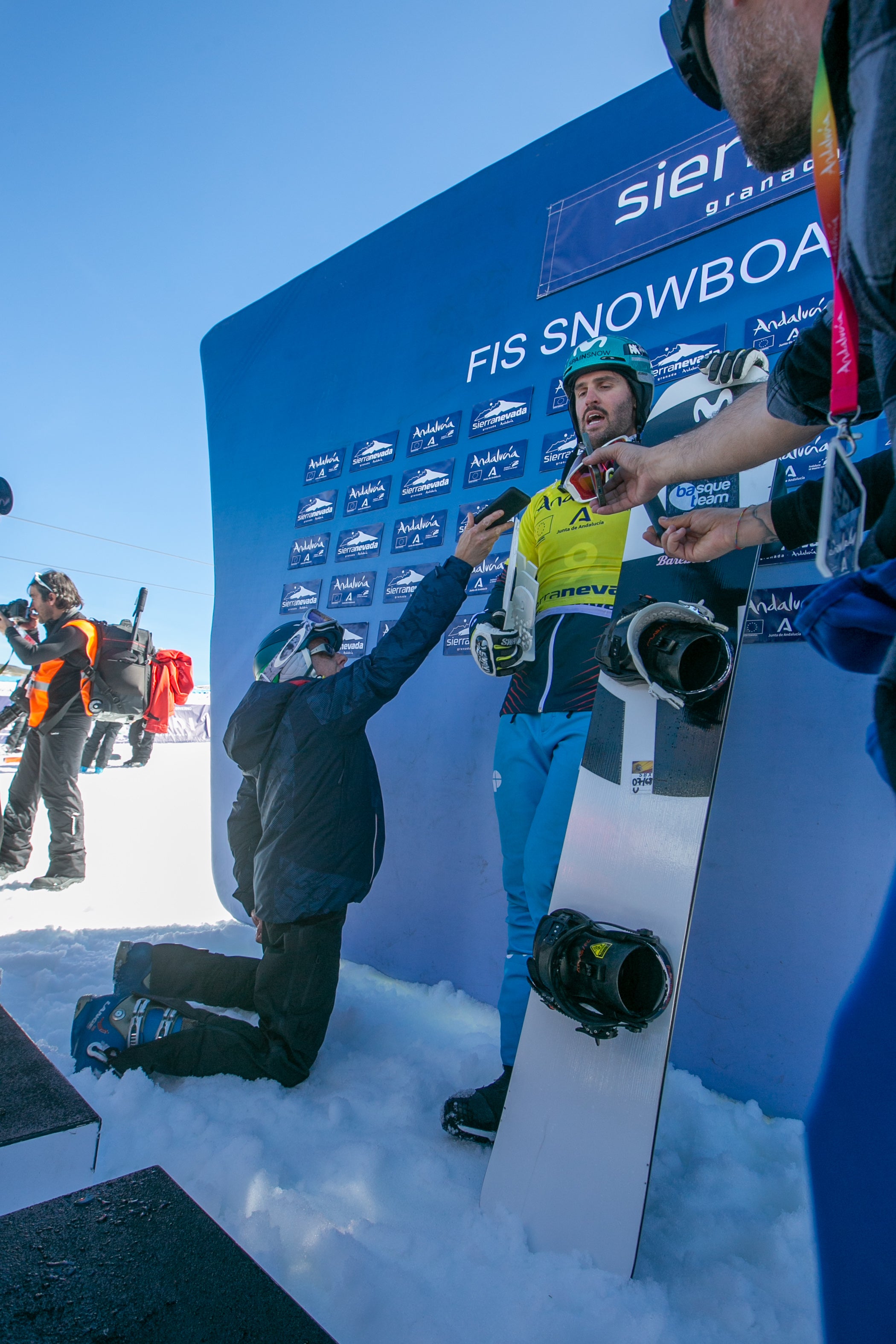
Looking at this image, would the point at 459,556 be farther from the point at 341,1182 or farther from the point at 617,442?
the point at 341,1182

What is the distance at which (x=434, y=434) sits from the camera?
3.49 meters

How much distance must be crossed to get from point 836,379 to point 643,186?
2966 mm

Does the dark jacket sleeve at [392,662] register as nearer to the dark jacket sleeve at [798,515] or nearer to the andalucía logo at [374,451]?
the dark jacket sleeve at [798,515]

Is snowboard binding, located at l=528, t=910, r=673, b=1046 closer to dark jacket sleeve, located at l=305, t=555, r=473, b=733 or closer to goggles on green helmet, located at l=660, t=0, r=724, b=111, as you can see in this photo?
dark jacket sleeve, located at l=305, t=555, r=473, b=733

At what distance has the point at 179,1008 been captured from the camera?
78.0 inches

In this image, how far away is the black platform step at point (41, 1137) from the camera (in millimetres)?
1038

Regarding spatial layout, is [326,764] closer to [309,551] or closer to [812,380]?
[812,380]

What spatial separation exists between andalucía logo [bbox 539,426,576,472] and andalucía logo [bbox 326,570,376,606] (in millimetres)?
1113

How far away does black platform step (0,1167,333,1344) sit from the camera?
730 mm

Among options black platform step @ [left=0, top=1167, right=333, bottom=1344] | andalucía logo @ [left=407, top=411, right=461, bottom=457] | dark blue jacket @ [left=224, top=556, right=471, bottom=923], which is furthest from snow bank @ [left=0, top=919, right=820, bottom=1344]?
andalucía logo @ [left=407, top=411, right=461, bottom=457]

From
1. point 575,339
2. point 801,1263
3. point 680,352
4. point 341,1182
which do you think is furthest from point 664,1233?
point 575,339

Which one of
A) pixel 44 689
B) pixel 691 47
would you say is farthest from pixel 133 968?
pixel 691 47

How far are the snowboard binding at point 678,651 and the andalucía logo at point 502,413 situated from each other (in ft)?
5.98

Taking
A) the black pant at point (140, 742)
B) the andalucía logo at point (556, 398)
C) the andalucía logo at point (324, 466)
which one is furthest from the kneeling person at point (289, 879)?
the black pant at point (140, 742)
